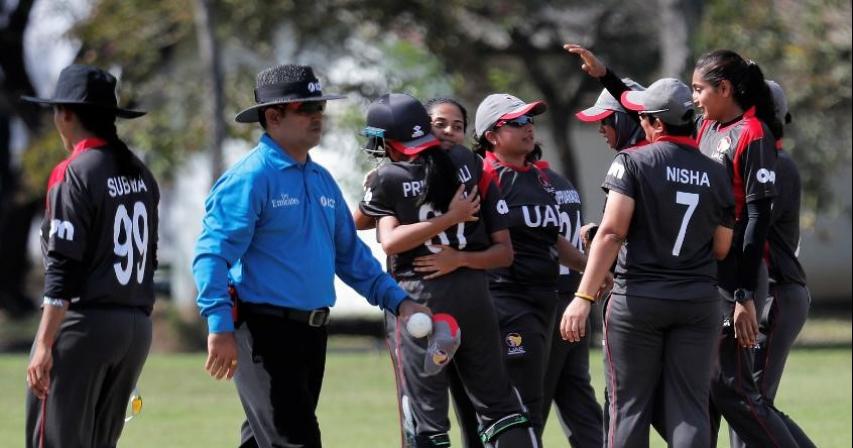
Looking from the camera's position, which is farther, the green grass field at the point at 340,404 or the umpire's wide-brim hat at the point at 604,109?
the green grass field at the point at 340,404

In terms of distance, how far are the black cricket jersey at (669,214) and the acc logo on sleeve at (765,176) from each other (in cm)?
44

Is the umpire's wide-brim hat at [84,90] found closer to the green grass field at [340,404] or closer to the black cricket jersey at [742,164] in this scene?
the black cricket jersey at [742,164]

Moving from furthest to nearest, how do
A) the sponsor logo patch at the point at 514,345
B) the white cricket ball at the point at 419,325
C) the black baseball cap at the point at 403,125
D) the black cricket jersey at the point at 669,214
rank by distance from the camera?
the sponsor logo patch at the point at 514,345, the black baseball cap at the point at 403,125, the black cricket jersey at the point at 669,214, the white cricket ball at the point at 419,325

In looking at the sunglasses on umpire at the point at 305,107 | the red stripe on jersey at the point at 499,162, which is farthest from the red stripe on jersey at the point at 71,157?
the red stripe on jersey at the point at 499,162

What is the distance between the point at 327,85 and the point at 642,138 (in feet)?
54.8

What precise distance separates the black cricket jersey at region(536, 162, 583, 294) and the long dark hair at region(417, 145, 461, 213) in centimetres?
126

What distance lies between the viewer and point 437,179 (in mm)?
7238

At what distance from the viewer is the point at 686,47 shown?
22.8 m

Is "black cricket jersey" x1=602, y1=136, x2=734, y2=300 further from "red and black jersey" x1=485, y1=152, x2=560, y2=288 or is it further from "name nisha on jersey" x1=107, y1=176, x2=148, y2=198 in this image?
"name nisha on jersey" x1=107, y1=176, x2=148, y2=198

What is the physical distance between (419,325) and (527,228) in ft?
5.81

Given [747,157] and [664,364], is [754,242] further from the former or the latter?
[664,364]

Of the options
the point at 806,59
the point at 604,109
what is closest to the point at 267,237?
the point at 604,109

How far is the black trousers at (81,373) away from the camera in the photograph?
630 centimetres

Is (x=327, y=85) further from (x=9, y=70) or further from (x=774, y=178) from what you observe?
(x=774, y=178)
